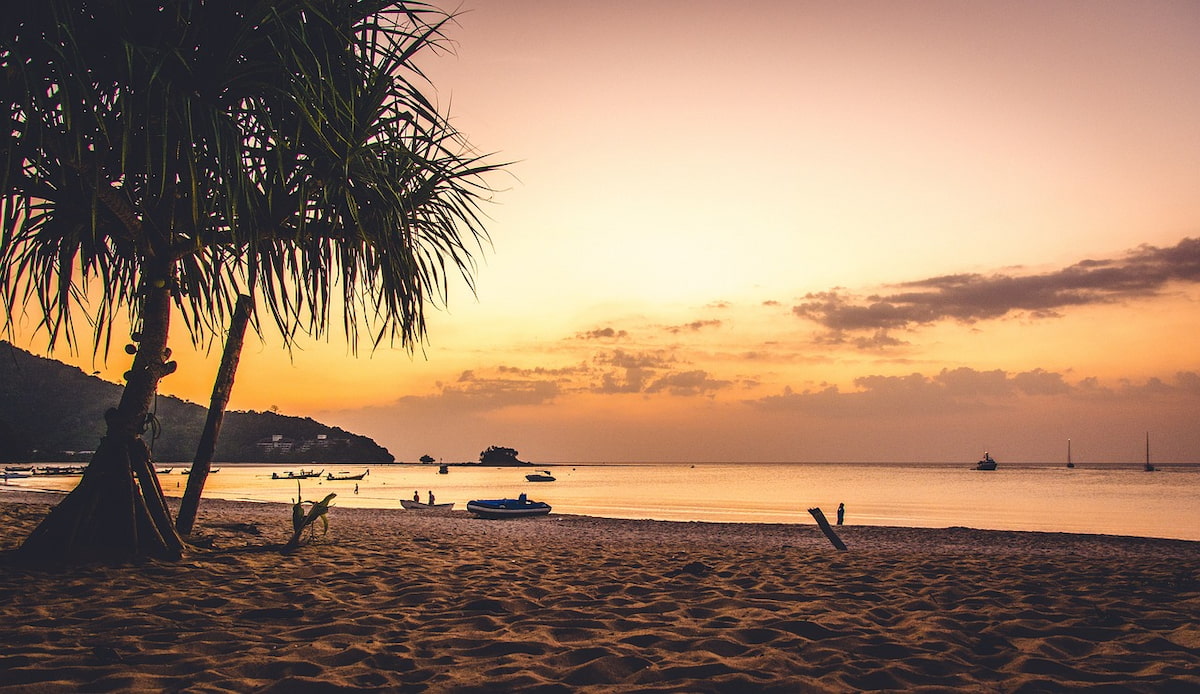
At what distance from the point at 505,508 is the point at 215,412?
48.1 feet

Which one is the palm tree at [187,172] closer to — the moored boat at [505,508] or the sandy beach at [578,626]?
the sandy beach at [578,626]

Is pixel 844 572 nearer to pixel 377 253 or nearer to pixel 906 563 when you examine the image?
pixel 906 563

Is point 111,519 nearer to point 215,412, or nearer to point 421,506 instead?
point 215,412

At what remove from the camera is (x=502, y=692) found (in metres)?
3.15

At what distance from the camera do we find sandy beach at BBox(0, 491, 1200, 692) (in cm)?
336

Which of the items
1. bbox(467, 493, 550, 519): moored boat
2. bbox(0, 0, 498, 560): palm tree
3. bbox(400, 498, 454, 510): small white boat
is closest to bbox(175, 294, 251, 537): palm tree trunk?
bbox(0, 0, 498, 560): palm tree

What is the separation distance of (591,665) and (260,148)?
4.96 metres

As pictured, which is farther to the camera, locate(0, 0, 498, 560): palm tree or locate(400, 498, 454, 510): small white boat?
locate(400, 498, 454, 510): small white boat

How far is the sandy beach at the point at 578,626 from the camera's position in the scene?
3.36 metres

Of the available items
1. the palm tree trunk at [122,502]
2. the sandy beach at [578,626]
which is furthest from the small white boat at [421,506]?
the palm tree trunk at [122,502]

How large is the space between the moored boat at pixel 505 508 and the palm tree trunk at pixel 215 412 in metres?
14.0

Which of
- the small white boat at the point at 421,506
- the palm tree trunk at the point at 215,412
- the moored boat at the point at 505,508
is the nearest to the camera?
the palm tree trunk at the point at 215,412

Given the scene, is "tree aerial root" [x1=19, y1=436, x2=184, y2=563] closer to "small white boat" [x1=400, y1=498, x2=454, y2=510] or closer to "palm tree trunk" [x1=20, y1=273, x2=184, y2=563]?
"palm tree trunk" [x1=20, y1=273, x2=184, y2=563]

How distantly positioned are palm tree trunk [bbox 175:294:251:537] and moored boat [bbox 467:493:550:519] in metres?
14.0
